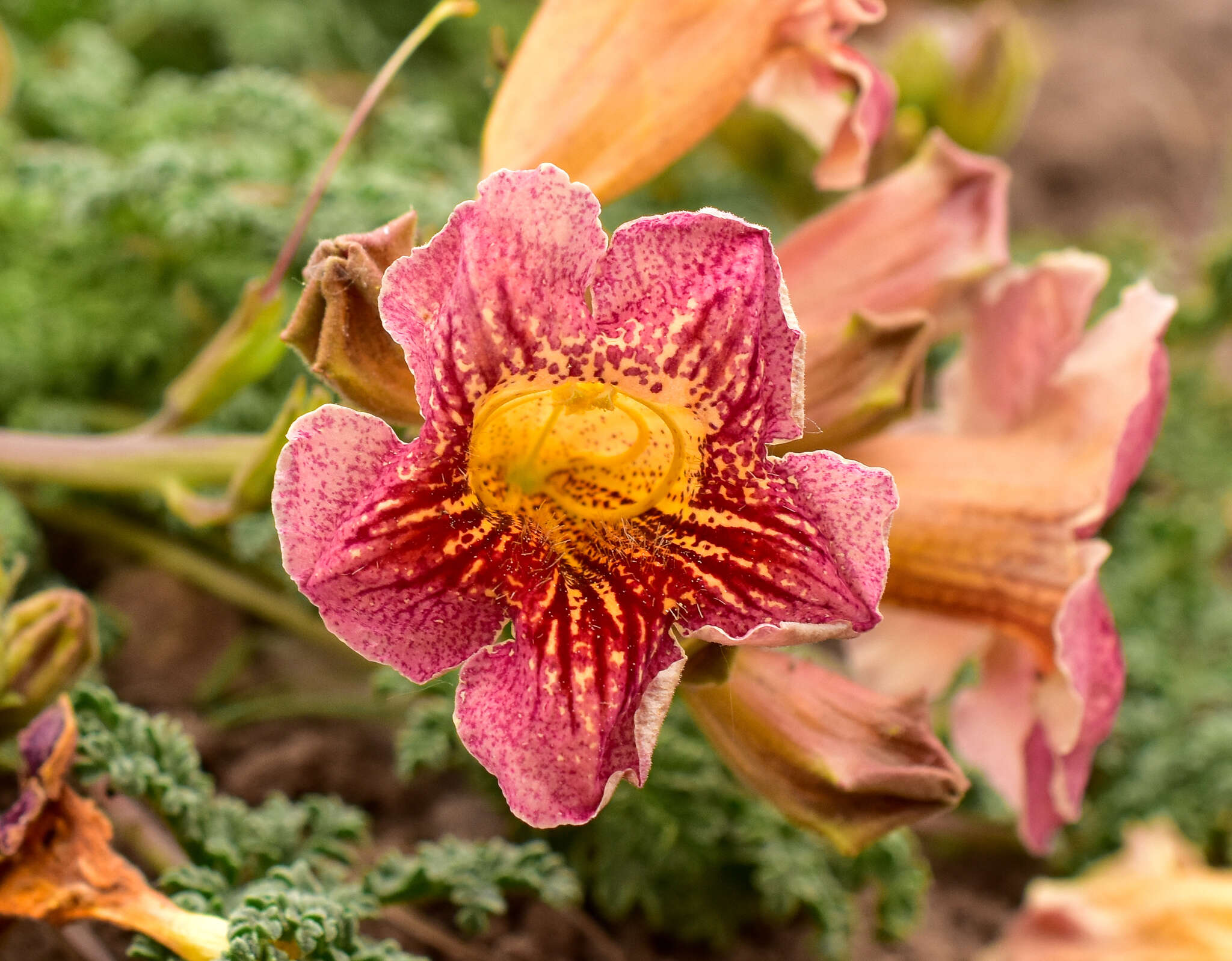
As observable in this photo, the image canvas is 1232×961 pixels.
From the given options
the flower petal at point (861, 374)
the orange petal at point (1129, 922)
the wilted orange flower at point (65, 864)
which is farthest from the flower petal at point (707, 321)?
the orange petal at point (1129, 922)

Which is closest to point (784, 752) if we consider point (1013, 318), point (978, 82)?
point (1013, 318)

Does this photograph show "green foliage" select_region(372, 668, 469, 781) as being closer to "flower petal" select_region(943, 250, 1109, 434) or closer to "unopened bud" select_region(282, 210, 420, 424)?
"unopened bud" select_region(282, 210, 420, 424)

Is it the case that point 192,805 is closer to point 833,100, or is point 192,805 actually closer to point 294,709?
point 294,709

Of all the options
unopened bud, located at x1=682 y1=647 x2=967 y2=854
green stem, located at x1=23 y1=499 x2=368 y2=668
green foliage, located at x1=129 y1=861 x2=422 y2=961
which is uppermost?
unopened bud, located at x1=682 y1=647 x2=967 y2=854

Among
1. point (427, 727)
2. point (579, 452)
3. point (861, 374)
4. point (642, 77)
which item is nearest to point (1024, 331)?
point (861, 374)

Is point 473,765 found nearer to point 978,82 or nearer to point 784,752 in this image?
point 784,752

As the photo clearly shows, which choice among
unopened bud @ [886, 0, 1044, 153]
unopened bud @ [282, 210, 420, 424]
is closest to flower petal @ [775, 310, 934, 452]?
unopened bud @ [282, 210, 420, 424]
